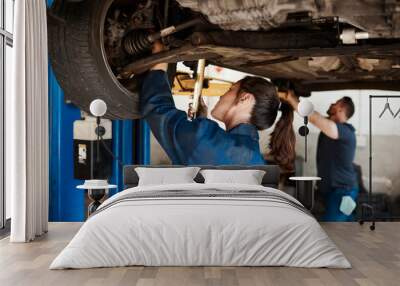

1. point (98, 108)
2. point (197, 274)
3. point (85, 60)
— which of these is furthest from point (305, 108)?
point (197, 274)

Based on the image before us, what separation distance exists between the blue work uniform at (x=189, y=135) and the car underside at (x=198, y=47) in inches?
8.5

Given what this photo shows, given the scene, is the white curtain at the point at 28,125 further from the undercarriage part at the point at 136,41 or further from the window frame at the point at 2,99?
the undercarriage part at the point at 136,41

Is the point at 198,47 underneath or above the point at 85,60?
above

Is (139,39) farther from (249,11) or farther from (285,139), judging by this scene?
(285,139)

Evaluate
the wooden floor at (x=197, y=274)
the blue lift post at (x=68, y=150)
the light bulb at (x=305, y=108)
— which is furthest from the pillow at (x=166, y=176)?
the wooden floor at (x=197, y=274)

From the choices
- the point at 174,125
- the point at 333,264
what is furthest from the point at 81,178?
the point at 333,264

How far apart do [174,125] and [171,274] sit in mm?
4033

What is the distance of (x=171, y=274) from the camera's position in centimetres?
526

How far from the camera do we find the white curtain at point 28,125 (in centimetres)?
718

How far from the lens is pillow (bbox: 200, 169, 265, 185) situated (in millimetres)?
7926

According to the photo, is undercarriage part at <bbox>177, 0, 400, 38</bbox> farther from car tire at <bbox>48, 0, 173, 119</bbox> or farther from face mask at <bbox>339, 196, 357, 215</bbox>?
face mask at <bbox>339, 196, 357, 215</bbox>

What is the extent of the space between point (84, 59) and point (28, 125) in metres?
1.86

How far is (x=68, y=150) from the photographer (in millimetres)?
9094

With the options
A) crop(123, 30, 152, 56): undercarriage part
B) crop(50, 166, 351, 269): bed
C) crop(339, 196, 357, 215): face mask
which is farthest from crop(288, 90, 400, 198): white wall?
crop(50, 166, 351, 269): bed
